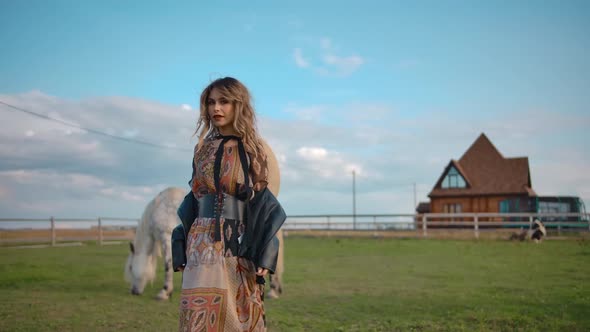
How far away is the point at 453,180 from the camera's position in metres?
32.5

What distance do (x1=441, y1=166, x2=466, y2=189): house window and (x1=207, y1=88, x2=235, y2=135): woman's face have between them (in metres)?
31.7

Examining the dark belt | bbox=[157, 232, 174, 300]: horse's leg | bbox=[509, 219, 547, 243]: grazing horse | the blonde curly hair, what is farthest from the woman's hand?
bbox=[509, 219, 547, 243]: grazing horse

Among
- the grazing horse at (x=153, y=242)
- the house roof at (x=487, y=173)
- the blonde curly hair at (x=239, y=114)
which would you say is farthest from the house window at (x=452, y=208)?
the blonde curly hair at (x=239, y=114)

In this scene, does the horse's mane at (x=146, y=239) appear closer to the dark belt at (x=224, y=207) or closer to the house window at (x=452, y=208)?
the dark belt at (x=224, y=207)

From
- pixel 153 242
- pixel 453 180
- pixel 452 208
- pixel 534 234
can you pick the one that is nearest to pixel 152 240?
pixel 153 242

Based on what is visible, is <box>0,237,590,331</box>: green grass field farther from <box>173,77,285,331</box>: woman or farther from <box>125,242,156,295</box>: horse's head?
<box>173,77,285,331</box>: woman

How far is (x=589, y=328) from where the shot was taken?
4.66 m

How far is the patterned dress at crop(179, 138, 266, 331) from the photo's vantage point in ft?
7.68

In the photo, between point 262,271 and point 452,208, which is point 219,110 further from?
point 452,208

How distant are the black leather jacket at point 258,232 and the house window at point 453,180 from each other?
31.8 metres

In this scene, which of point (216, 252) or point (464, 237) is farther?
point (464, 237)

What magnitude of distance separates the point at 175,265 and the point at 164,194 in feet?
17.4

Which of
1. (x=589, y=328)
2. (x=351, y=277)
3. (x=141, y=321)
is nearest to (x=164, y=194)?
(x=141, y=321)

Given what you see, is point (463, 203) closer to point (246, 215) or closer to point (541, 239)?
point (541, 239)
